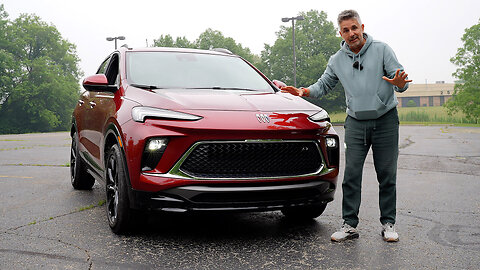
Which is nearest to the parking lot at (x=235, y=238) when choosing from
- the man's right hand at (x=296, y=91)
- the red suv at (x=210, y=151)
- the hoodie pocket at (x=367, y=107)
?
the red suv at (x=210, y=151)

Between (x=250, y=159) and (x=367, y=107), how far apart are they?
105 centimetres

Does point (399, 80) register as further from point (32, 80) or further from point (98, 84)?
point (32, 80)

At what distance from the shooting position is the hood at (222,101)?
396 centimetres

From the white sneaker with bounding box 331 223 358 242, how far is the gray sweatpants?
0.06 meters

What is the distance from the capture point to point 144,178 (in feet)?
12.3

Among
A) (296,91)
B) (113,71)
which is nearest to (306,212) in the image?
(296,91)

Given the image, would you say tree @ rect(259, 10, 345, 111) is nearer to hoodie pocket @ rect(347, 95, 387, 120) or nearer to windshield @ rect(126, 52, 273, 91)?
windshield @ rect(126, 52, 273, 91)

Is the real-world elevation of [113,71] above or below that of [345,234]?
above

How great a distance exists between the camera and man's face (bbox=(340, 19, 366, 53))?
4055 millimetres

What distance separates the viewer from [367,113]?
13.3 feet

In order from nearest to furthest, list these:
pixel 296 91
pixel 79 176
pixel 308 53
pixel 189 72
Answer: pixel 296 91
pixel 189 72
pixel 79 176
pixel 308 53

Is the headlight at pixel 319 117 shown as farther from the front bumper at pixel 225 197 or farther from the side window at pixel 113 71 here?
the side window at pixel 113 71

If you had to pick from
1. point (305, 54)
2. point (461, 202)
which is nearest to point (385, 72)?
point (461, 202)

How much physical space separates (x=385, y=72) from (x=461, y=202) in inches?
96.7
